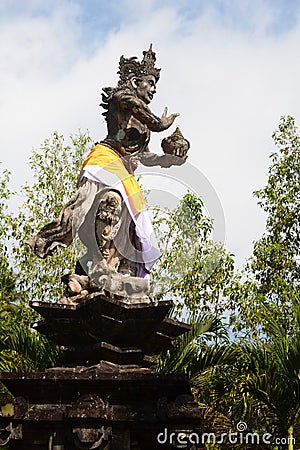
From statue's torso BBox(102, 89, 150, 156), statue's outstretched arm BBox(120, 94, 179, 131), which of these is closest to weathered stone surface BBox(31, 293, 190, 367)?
statue's torso BBox(102, 89, 150, 156)

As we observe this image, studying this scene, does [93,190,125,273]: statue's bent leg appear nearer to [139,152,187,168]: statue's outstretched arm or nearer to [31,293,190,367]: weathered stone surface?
[31,293,190,367]: weathered stone surface

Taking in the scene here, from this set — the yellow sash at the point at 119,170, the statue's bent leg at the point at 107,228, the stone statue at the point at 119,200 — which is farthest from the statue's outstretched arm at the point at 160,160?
the statue's bent leg at the point at 107,228

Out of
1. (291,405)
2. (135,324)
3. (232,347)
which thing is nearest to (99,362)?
(135,324)

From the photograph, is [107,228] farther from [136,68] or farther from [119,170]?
[136,68]

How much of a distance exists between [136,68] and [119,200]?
1.66 meters

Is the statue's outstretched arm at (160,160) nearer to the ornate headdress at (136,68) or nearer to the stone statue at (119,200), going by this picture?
the stone statue at (119,200)

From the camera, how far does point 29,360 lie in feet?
33.2

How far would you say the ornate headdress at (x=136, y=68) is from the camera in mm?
7066

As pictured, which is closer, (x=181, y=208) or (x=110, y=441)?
(x=110, y=441)

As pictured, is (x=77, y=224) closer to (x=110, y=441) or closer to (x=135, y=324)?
(x=135, y=324)

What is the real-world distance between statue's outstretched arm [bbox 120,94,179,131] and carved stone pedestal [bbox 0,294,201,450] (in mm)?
2076

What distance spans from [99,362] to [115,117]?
8.73ft

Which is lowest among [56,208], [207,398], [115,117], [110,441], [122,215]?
[110,441]

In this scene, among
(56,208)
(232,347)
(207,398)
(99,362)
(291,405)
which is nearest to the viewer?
(99,362)
